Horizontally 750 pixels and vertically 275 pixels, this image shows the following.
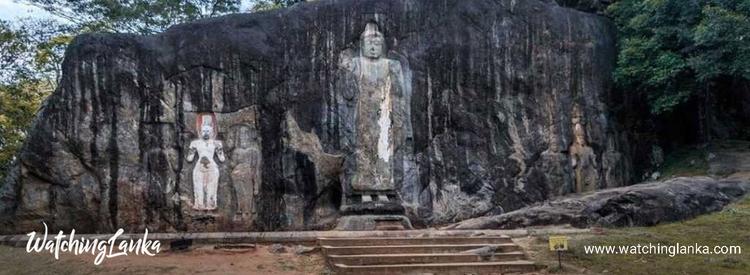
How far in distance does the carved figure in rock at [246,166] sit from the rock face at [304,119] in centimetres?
3

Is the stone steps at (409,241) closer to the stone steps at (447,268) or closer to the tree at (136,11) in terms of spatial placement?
the stone steps at (447,268)

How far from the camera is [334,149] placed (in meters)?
14.2

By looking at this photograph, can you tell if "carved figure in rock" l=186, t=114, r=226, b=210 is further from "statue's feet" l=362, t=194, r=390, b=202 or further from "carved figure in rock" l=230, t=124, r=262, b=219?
"statue's feet" l=362, t=194, r=390, b=202

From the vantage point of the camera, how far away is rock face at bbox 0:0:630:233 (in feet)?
42.6

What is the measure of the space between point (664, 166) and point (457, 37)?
6.11 meters

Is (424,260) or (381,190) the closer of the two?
(424,260)

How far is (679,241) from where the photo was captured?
31.6 ft

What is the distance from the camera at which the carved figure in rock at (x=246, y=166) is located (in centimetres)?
1351

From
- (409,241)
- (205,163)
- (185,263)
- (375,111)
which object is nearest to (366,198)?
(375,111)

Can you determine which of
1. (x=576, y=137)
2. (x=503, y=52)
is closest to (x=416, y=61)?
(x=503, y=52)

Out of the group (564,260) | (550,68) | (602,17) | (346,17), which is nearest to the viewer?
(564,260)

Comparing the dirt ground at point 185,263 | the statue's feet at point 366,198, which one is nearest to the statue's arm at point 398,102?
the statue's feet at point 366,198

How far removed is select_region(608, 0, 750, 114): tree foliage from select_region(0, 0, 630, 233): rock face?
0.93 metres

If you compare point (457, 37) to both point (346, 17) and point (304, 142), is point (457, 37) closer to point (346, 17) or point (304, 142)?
point (346, 17)
